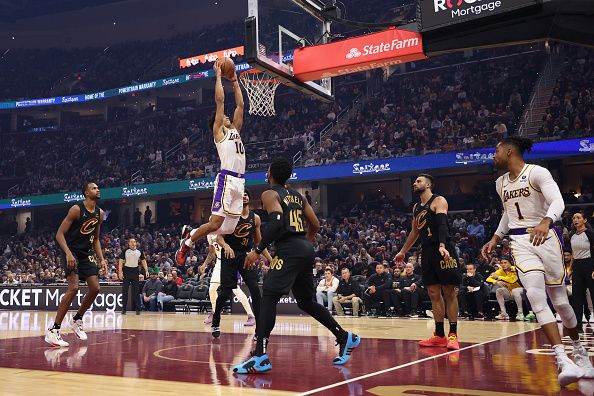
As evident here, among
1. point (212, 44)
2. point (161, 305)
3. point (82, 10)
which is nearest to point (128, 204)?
point (212, 44)

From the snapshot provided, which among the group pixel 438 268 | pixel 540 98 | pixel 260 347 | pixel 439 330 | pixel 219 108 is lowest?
pixel 439 330

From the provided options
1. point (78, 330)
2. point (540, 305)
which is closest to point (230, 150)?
point (78, 330)

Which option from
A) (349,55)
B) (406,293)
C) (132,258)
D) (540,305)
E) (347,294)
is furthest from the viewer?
(132,258)

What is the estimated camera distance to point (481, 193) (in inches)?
902

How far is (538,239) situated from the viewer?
4297mm

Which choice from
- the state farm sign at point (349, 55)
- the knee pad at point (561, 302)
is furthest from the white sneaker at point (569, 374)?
the state farm sign at point (349, 55)

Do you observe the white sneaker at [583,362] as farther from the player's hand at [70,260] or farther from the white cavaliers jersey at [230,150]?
the player's hand at [70,260]

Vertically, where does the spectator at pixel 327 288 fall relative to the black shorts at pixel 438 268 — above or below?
below

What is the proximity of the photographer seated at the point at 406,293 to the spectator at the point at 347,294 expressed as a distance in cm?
81

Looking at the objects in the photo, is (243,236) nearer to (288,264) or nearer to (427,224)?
(427,224)

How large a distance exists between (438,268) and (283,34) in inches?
205

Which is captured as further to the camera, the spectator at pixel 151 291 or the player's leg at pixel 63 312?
the spectator at pixel 151 291

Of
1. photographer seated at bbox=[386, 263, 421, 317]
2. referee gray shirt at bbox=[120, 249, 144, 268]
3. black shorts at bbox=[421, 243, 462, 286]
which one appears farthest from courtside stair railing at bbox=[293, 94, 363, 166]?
black shorts at bbox=[421, 243, 462, 286]

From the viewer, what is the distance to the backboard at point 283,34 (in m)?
9.45
